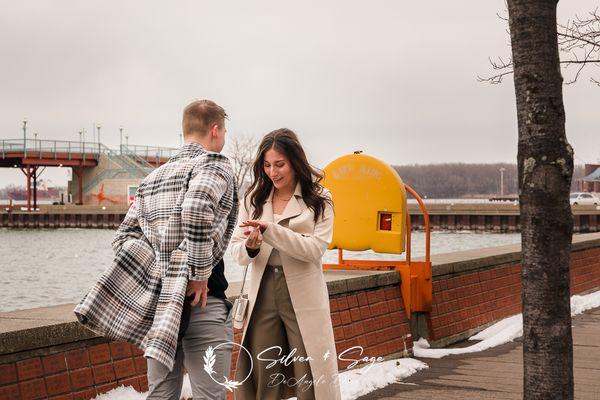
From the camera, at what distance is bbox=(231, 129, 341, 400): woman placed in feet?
13.7

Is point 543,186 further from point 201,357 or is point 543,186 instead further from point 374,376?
point 374,376

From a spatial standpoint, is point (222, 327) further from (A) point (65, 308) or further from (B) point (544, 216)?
(A) point (65, 308)

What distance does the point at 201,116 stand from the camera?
363cm

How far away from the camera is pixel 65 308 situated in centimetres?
514

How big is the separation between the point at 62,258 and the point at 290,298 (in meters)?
50.1

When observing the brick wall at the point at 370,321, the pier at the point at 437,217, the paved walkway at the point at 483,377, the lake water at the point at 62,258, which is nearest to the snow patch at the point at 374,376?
the paved walkway at the point at 483,377

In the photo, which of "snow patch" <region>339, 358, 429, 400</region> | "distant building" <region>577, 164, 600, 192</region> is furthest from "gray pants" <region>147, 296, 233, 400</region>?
"distant building" <region>577, 164, 600, 192</region>

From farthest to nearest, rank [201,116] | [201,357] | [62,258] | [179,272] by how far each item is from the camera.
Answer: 1. [62,258]
2. [201,116]
3. [201,357]
4. [179,272]

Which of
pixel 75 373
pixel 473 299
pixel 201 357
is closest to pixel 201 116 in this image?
pixel 201 357

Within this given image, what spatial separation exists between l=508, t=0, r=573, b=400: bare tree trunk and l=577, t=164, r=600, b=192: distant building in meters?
134

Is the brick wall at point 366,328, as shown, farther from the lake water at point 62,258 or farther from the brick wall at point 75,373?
the lake water at point 62,258

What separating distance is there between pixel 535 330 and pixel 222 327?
1.23 meters

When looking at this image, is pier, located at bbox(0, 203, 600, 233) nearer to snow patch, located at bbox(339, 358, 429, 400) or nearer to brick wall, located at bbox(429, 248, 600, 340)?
brick wall, located at bbox(429, 248, 600, 340)

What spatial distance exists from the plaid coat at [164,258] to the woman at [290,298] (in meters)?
0.63
